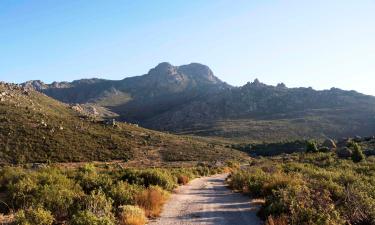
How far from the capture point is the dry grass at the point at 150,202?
692 inches

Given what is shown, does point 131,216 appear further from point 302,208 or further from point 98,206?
point 302,208

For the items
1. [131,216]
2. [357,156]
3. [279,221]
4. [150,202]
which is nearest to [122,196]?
[150,202]

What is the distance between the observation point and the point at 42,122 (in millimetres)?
75625

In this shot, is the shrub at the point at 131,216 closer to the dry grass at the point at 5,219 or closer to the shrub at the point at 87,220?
the shrub at the point at 87,220

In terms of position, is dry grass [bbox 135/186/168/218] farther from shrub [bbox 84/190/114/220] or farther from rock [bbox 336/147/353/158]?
rock [bbox 336/147/353/158]

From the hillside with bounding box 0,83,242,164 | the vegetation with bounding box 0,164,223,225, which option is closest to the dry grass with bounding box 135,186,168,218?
the vegetation with bounding box 0,164,223,225

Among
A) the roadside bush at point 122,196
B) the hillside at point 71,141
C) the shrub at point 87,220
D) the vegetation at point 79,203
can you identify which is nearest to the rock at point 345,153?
the hillside at point 71,141

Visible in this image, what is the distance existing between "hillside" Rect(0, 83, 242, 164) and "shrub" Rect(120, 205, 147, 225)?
158 feet

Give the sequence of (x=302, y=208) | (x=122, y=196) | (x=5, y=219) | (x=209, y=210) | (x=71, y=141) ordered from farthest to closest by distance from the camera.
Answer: (x=71, y=141) < (x=209, y=210) < (x=122, y=196) < (x=5, y=219) < (x=302, y=208)

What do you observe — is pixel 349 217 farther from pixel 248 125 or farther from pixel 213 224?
pixel 248 125

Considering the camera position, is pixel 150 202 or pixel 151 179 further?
pixel 151 179

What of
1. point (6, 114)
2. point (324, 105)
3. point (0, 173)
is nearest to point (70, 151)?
point (6, 114)

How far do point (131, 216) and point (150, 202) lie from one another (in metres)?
3.53

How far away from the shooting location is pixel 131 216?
15023 millimetres
